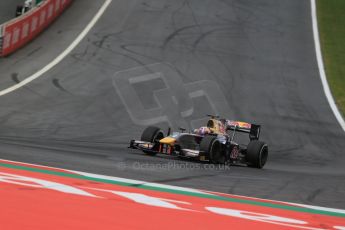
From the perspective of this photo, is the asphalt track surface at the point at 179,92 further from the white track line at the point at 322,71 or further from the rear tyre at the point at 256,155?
the rear tyre at the point at 256,155

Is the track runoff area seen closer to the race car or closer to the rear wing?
the race car

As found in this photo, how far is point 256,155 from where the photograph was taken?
13875mm

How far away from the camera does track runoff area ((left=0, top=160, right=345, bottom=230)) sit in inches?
209

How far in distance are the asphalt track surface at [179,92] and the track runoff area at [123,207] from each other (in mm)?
1091

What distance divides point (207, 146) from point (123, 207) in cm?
692

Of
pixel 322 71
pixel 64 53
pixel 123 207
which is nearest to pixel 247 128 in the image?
pixel 123 207

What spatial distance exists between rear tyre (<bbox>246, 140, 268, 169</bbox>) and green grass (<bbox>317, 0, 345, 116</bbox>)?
9840mm

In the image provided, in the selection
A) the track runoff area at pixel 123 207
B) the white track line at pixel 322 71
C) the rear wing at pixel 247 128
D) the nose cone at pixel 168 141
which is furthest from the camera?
the white track line at pixel 322 71

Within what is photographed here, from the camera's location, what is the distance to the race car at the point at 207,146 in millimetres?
13117

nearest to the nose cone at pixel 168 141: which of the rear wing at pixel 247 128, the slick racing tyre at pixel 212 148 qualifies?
the slick racing tyre at pixel 212 148

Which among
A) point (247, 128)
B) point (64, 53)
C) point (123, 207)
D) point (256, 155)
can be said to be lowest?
point (123, 207)

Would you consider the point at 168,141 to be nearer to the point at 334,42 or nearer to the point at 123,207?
the point at 123,207

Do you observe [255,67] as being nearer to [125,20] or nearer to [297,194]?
[125,20]

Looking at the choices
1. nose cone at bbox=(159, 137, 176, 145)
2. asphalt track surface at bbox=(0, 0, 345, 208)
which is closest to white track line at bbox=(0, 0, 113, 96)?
asphalt track surface at bbox=(0, 0, 345, 208)
